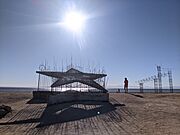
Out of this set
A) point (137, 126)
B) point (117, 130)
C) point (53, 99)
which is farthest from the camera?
point (53, 99)

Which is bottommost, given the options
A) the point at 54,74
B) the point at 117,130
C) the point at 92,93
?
the point at 117,130

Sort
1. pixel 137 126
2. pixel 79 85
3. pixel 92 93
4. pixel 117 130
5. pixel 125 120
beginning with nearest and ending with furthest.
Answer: pixel 117 130, pixel 137 126, pixel 125 120, pixel 92 93, pixel 79 85

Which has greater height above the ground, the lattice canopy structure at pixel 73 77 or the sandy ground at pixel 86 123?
the lattice canopy structure at pixel 73 77

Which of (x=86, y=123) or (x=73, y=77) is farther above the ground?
(x=73, y=77)

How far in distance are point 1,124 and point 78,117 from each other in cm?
440

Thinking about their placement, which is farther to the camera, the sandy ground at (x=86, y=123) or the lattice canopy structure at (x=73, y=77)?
the lattice canopy structure at (x=73, y=77)

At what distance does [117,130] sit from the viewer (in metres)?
11.2

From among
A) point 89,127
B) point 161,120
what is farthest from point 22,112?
point 161,120

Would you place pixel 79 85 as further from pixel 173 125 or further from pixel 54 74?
pixel 173 125

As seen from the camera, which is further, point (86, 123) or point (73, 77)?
point (73, 77)

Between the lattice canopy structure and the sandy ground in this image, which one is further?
the lattice canopy structure

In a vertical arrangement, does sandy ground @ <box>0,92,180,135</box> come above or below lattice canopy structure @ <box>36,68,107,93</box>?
below

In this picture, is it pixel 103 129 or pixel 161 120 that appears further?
pixel 161 120

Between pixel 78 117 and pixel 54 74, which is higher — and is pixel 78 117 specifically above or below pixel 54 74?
below
